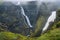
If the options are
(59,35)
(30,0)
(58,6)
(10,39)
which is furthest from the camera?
(30,0)

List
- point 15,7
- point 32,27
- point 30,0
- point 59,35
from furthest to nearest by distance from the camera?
point 30,0 → point 15,7 → point 32,27 → point 59,35

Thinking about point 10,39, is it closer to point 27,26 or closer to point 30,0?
point 27,26

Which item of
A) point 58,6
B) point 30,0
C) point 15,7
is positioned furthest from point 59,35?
point 30,0

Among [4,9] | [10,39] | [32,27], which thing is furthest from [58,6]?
[10,39]

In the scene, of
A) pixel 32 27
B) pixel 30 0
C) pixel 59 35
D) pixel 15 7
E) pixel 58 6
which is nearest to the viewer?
pixel 59 35

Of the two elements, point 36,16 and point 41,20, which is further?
point 36,16

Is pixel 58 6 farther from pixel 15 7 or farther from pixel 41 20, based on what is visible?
pixel 15 7

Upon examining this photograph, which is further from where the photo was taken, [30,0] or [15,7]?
[30,0]

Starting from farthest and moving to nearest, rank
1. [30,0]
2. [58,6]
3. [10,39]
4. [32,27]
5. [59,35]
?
[30,0]
[58,6]
[32,27]
[10,39]
[59,35]

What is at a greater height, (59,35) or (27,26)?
(59,35)
